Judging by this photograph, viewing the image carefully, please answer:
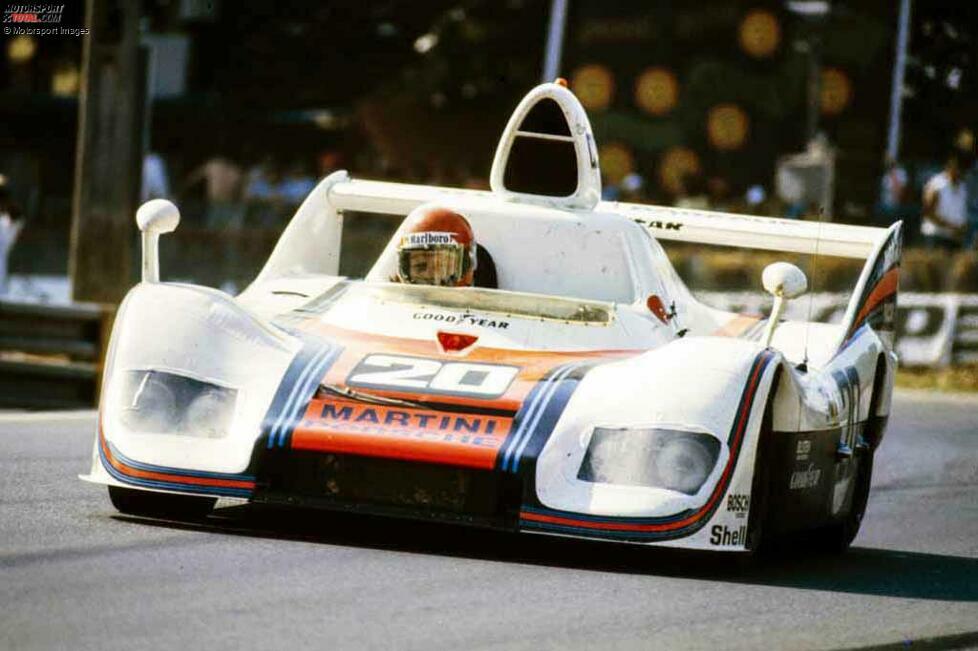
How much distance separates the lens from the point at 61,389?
14.4 m

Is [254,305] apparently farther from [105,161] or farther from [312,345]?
[105,161]

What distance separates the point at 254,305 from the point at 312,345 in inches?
40.5

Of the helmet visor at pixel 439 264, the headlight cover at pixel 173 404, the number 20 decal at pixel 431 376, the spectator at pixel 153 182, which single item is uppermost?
the helmet visor at pixel 439 264

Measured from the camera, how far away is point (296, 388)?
7.78 meters

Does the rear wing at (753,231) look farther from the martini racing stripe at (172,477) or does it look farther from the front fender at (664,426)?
the martini racing stripe at (172,477)

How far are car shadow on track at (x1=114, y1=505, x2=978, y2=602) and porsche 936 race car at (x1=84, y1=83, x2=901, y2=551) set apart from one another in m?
0.15

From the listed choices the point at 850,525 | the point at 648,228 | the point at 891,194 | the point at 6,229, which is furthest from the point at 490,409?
the point at 891,194

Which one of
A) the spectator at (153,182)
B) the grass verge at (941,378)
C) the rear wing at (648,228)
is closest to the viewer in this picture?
the rear wing at (648,228)

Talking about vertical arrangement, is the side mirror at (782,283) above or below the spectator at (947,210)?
above

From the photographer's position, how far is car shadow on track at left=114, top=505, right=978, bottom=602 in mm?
7602

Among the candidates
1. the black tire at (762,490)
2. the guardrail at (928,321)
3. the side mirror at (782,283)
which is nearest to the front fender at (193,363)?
the black tire at (762,490)

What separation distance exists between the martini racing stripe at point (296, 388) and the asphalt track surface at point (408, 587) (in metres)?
0.35

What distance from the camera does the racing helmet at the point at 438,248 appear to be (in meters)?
9.03

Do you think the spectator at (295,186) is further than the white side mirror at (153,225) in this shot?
Yes
